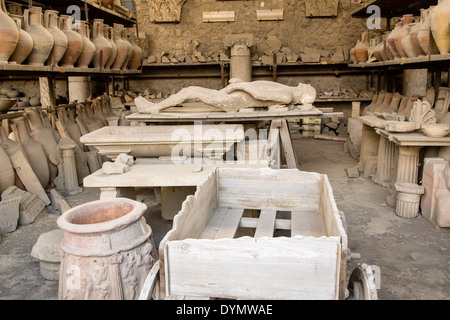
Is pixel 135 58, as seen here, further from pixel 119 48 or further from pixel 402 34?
pixel 402 34

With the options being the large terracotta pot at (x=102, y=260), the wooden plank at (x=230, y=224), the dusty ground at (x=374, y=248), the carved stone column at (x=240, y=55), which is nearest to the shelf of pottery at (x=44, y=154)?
the dusty ground at (x=374, y=248)

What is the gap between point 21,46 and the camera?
4.36 metres

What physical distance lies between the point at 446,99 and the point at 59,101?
24.5 ft

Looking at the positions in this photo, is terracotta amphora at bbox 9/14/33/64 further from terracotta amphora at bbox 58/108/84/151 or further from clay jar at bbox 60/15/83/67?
terracotta amphora at bbox 58/108/84/151

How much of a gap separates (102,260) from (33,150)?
3.32 m

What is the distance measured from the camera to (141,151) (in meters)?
3.60

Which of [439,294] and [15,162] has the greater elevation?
[15,162]

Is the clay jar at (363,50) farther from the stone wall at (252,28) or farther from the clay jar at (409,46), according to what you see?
the clay jar at (409,46)

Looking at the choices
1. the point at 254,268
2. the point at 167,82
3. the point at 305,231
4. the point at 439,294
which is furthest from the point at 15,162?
the point at 167,82

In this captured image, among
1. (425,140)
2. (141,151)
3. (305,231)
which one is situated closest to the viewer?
(305,231)

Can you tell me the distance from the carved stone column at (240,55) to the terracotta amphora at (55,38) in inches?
176

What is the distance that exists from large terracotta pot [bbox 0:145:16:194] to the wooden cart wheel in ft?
12.5

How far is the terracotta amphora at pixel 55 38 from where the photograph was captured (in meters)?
5.06

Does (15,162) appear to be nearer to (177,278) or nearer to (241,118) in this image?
(241,118)
